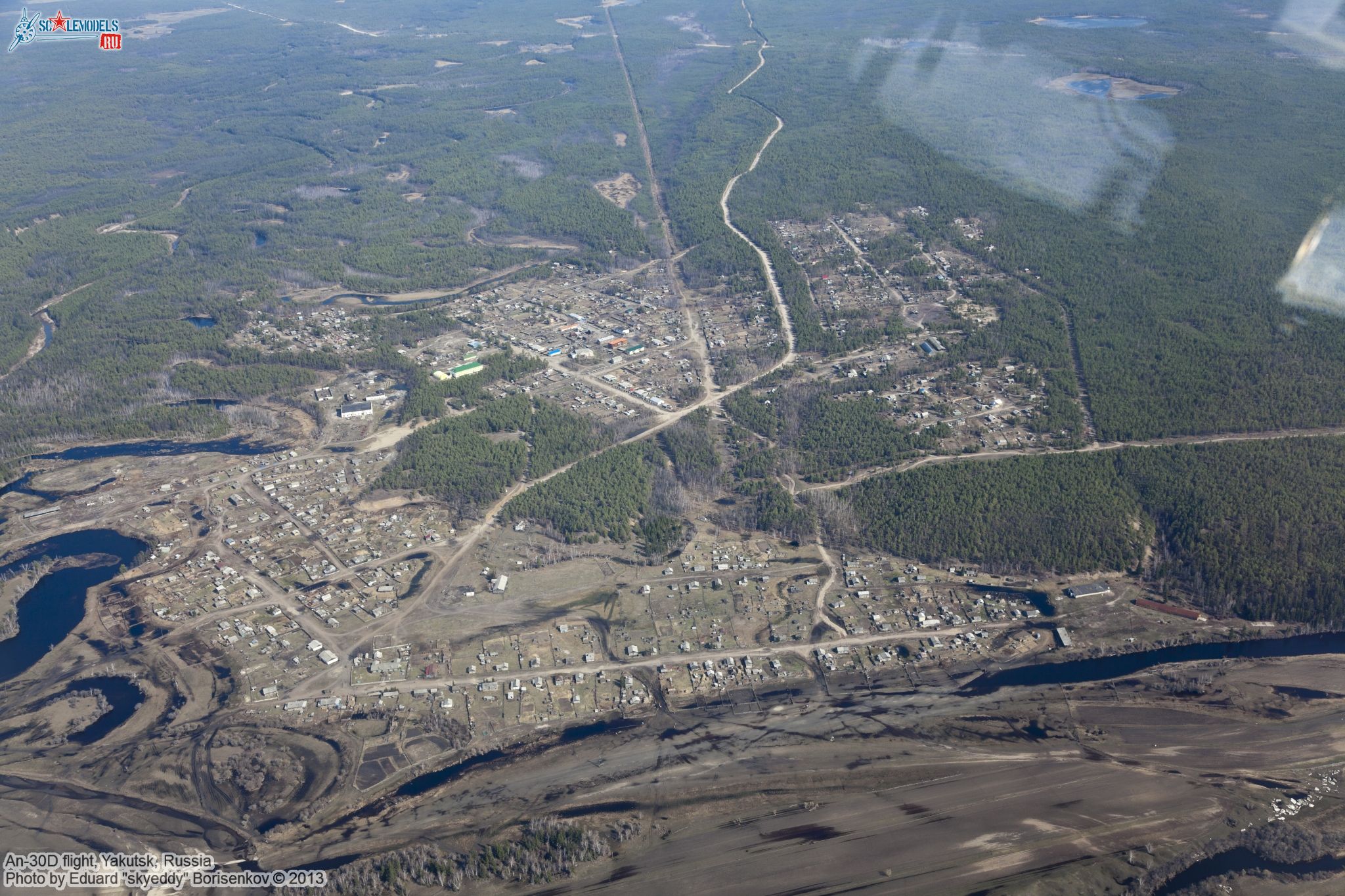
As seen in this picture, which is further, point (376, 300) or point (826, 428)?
point (376, 300)

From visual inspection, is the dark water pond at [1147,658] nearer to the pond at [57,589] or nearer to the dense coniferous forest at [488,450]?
the dense coniferous forest at [488,450]

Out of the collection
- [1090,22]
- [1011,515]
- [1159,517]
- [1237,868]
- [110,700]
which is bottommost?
[110,700]

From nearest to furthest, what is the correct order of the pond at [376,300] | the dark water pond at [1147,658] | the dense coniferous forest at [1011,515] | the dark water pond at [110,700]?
the dark water pond at [110,700]
the dark water pond at [1147,658]
the dense coniferous forest at [1011,515]
the pond at [376,300]

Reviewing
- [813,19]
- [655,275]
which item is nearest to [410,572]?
[655,275]

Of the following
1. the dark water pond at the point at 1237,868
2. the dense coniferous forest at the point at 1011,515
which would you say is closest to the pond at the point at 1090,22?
the dense coniferous forest at the point at 1011,515

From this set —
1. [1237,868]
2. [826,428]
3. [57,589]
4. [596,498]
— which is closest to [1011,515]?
[826,428]

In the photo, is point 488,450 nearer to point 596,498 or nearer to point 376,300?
point 596,498

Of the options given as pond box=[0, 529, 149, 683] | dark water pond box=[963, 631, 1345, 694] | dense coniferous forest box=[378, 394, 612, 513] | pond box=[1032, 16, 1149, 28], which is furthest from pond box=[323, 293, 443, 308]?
pond box=[1032, 16, 1149, 28]

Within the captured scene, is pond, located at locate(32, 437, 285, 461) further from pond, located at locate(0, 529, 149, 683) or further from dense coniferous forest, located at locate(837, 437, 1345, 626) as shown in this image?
Answer: dense coniferous forest, located at locate(837, 437, 1345, 626)
